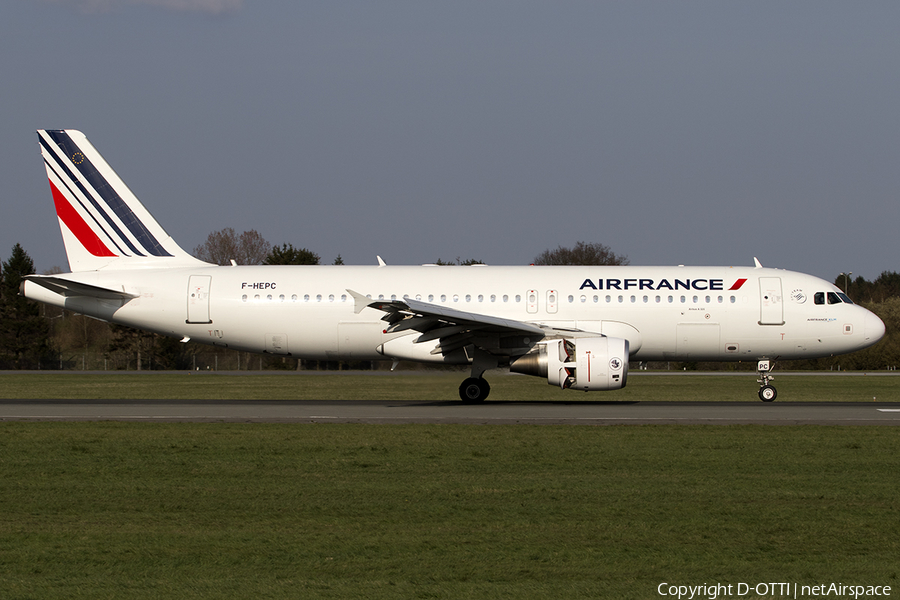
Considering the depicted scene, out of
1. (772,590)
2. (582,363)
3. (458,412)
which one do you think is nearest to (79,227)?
(458,412)

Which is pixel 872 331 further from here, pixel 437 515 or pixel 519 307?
pixel 437 515

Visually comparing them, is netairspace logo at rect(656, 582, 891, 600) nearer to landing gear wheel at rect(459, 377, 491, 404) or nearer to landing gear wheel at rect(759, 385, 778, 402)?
landing gear wheel at rect(459, 377, 491, 404)

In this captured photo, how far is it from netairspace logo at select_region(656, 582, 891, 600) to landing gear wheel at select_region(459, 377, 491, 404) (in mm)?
16344

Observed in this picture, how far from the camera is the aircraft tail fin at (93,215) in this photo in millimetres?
25859

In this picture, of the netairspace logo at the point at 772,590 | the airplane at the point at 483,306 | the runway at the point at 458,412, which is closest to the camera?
the netairspace logo at the point at 772,590

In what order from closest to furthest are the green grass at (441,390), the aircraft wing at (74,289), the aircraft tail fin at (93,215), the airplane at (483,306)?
the aircraft wing at (74,289) < the airplane at (483,306) < the aircraft tail fin at (93,215) < the green grass at (441,390)

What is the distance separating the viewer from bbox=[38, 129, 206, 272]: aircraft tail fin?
2586cm

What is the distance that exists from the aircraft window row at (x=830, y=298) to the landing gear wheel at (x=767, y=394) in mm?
2669

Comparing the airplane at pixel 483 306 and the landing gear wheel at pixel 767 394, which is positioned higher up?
the airplane at pixel 483 306

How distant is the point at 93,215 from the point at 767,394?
64.6 ft

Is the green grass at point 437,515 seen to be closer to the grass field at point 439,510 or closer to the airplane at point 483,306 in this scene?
the grass field at point 439,510

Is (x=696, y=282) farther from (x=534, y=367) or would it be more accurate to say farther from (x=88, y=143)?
(x=88, y=143)

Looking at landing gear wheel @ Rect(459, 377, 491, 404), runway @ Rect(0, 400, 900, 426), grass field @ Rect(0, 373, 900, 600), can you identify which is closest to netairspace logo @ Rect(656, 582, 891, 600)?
grass field @ Rect(0, 373, 900, 600)

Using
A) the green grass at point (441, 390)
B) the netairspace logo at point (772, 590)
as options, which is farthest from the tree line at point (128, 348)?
the netairspace logo at point (772, 590)
